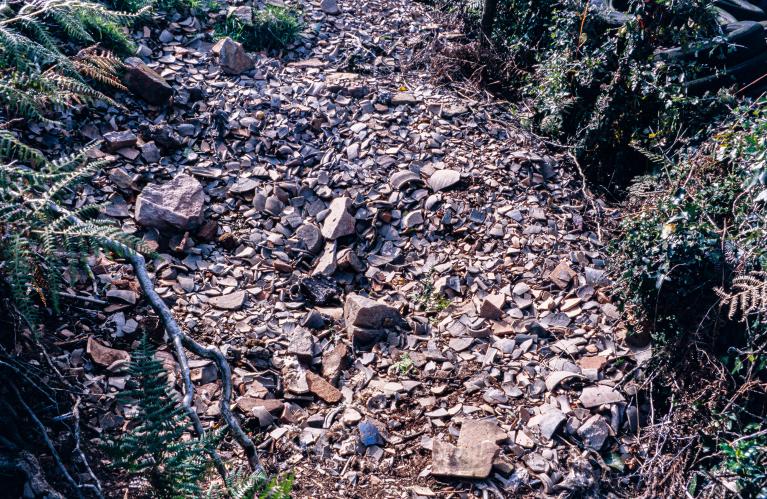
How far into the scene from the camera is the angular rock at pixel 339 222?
11.7 feet

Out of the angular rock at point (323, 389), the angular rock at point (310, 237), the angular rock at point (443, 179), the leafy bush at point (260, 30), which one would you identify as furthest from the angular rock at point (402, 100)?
the angular rock at point (323, 389)

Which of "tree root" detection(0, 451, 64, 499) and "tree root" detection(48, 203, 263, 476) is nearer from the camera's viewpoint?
"tree root" detection(0, 451, 64, 499)

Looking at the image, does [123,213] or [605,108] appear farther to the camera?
[605,108]

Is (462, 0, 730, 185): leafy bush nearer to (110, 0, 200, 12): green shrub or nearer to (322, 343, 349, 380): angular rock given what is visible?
(322, 343, 349, 380): angular rock

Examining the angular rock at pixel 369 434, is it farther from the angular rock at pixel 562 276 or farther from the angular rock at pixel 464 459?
the angular rock at pixel 562 276

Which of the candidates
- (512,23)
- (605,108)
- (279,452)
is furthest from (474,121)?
(279,452)

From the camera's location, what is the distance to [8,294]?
2.21 meters

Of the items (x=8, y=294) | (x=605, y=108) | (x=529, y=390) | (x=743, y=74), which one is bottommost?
(x=529, y=390)

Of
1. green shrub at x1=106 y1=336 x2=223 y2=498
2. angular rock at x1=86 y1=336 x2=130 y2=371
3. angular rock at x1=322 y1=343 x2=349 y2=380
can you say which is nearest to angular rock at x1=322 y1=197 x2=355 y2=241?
angular rock at x1=322 y1=343 x2=349 y2=380

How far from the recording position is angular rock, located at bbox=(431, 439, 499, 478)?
2543mm

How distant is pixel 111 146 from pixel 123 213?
20.2 inches

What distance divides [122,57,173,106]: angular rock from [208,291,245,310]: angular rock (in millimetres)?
1552

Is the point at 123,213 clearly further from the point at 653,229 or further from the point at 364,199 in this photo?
the point at 653,229

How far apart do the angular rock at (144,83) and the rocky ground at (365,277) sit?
14mm
